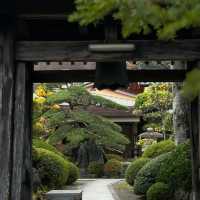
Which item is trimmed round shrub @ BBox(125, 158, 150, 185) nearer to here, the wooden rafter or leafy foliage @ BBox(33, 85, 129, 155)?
leafy foliage @ BBox(33, 85, 129, 155)

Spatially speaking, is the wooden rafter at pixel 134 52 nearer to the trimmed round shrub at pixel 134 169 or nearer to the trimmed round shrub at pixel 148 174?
the trimmed round shrub at pixel 148 174

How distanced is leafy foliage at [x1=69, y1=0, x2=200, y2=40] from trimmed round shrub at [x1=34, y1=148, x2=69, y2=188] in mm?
12633

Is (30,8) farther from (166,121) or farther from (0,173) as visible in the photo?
(166,121)

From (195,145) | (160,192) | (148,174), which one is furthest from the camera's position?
(148,174)

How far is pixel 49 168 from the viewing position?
51.0ft

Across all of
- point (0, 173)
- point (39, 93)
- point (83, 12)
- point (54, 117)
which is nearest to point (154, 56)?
point (0, 173)

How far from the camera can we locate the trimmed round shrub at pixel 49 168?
50.0 feet

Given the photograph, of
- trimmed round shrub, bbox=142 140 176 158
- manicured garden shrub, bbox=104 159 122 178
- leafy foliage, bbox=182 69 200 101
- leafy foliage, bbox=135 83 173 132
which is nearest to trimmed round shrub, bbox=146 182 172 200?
trimmed round shrub, bbox=142 140 176 158

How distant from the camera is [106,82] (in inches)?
263

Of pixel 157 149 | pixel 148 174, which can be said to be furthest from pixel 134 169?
pixel 148 174

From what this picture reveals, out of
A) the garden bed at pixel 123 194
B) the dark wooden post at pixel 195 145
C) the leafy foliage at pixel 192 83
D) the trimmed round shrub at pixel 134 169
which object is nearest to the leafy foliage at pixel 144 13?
the leafy foliage at pixel 192 83

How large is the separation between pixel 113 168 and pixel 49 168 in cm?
1162

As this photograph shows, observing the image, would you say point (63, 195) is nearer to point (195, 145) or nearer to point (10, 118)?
point (195, 145)

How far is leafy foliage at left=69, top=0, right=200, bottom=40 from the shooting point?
2.39 meters
